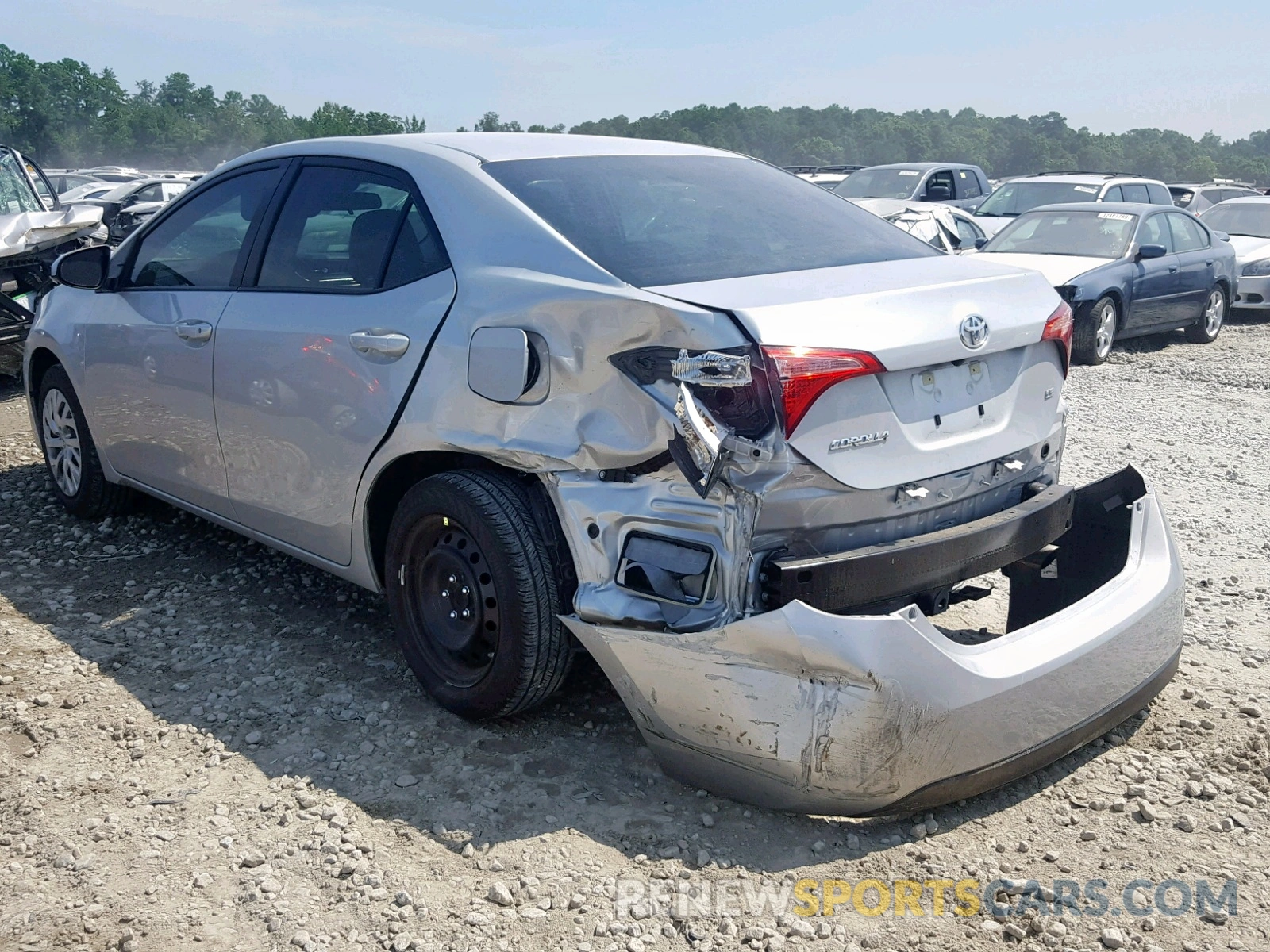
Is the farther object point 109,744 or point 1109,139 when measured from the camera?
point 1109,139

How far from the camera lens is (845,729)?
2736 mm

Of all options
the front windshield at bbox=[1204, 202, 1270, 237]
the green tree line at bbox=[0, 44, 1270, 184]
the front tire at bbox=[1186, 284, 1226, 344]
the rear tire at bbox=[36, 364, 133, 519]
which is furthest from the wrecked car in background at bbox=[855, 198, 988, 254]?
the green tree line at bbox=[0, 44, 1270, 184]

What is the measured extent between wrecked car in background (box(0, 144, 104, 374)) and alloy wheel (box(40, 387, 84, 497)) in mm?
3172

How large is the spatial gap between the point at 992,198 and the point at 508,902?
15316mm

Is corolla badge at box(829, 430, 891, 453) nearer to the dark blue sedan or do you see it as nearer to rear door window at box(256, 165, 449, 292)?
rear door window at box(256, 165, 449, 292)

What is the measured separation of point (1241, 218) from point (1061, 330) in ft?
48.9

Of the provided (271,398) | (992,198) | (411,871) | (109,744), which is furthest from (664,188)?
(992,198)

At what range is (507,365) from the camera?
3.16 meters

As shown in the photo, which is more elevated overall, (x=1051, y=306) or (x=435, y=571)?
(x=1051, y=306)

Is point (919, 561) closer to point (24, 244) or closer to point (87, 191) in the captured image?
point (24, 244)

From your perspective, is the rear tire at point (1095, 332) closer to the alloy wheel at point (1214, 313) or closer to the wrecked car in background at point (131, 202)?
the alloy wheel at point (1214, 313)

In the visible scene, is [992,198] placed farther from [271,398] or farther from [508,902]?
[508,902]

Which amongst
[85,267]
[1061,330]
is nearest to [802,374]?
[1061,330]

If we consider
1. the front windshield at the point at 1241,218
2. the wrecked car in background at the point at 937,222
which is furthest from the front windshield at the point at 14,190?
the front windshield at the point at 1241,218
